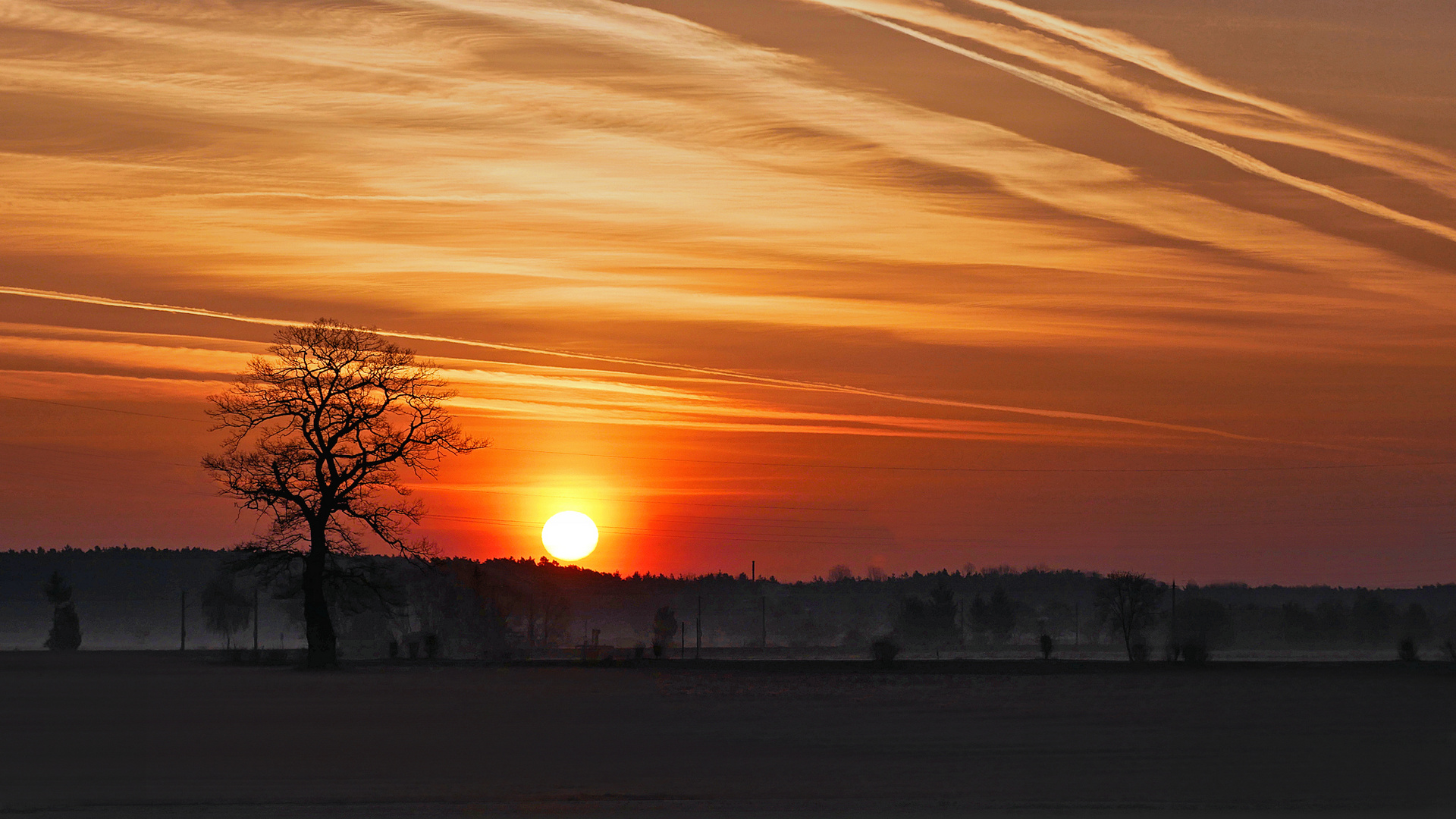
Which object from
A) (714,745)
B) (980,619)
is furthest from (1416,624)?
(714,745)

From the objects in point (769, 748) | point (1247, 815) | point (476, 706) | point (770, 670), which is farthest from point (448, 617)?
point (1247, 815)

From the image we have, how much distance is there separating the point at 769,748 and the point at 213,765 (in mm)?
8443

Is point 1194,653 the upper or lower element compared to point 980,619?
upper

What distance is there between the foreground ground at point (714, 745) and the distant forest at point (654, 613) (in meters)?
28.4

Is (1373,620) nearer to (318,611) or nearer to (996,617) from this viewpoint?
(996,617)

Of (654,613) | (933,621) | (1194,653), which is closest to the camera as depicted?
(1194,653)

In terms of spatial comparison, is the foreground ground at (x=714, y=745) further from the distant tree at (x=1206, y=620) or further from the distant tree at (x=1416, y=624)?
the distant tree at (x=1416, y=624)

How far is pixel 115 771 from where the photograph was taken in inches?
798

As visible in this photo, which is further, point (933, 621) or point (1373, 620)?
point (933, 621)

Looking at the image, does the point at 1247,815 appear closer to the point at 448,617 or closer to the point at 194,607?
the point at 448,617

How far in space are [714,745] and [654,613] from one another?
15027 centimetres

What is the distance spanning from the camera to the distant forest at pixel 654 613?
102188 millimetres

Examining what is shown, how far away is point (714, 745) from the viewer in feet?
79.5

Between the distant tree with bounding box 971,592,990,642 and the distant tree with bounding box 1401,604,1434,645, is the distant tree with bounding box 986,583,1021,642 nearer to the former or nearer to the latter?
the distant tree with bounding box 971,592,990,642
